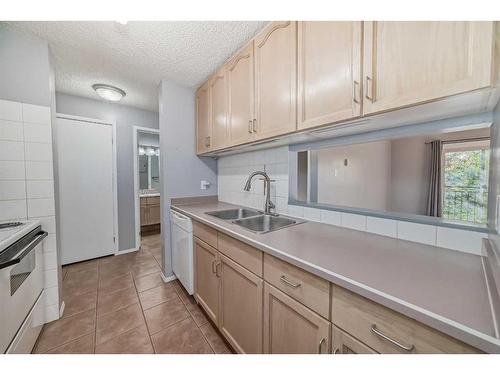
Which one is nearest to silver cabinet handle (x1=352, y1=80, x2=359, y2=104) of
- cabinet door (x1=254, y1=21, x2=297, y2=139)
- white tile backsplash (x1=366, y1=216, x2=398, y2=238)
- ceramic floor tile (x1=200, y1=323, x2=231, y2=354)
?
cabinet door (x1=254, y1=21, x2=297, y2=139)

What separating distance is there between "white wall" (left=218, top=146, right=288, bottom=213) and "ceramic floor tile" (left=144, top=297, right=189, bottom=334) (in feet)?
3.62

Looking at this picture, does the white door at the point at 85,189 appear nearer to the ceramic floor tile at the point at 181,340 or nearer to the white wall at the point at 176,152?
the white wall at the point at 176,152

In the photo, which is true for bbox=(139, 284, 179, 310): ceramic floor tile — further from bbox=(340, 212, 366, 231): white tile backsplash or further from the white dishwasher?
bbox=(340, 212, 366, 231): white tile backsplash

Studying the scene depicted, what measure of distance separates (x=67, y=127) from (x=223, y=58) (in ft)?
7.39

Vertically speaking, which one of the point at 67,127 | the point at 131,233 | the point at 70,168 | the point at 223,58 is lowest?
the point at 131,233

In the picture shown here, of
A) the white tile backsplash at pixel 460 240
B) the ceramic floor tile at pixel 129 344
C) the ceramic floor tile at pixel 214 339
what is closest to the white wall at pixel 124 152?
the ceramic floor tile at pixel 129 344

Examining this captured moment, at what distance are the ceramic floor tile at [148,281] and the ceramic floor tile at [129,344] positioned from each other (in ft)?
2.07

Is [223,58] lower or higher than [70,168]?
higher

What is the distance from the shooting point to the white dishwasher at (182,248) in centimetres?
173

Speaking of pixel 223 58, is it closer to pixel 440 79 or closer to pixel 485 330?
pixel 440 79

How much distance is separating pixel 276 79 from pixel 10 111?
190cm

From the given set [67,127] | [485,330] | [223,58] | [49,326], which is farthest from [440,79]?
[67,127]

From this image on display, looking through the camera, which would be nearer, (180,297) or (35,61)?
(35,61)

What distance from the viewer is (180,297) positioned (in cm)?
188
